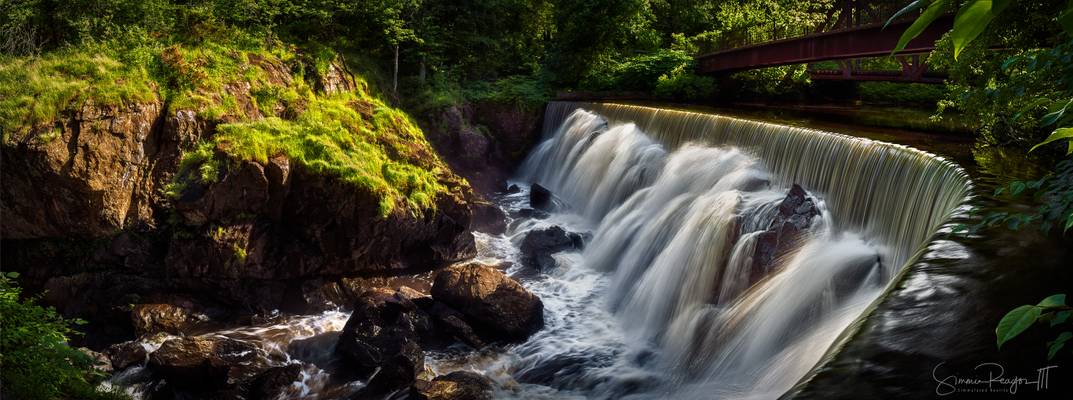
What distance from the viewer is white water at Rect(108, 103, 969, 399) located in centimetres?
877

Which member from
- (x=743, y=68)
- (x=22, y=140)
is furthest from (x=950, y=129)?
(x=22, y=140)

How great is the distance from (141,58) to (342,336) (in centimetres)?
828

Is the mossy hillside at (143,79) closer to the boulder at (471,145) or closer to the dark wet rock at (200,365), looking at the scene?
the dark wet rock at (200,365)

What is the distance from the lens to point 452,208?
617 inches

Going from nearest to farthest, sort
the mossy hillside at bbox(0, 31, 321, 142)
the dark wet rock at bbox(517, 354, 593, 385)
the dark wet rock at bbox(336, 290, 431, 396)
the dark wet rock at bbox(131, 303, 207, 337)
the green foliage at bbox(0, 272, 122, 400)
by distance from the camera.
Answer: the green foliage at bbox(0, 272, 122, 400)
the dark wet rock at bbox(336, 290, 431, 396)
the dark wet rock at bbox(517, 354, 593, 385)
the dark wet rock at bbox(131, 303, 207, 337)
the mossy hillside at bbox(0, 31, 321, 142)

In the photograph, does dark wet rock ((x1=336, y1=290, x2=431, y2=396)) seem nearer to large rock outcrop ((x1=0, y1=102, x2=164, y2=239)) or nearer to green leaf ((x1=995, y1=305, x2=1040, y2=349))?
large rock outcrop ((x1=0, y1=102, x2=164, y2=239))

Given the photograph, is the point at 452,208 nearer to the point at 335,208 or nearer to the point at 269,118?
the point at 335,208

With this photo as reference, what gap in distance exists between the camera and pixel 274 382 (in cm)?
980

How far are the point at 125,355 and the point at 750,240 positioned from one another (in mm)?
10374

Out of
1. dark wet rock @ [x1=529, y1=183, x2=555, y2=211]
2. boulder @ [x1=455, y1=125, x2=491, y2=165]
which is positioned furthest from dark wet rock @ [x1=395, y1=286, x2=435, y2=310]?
boulder @ [x1=455, y1=125, x2=491, y2=165]

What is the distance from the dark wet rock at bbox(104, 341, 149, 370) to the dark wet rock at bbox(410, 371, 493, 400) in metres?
4.89

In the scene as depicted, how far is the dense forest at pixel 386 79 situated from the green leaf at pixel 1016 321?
0.59 metres

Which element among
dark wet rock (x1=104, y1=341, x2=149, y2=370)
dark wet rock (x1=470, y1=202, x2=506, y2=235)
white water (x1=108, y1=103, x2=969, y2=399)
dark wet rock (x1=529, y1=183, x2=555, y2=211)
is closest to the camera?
white water (x1=108, y1=103, x2=969, y2=399)

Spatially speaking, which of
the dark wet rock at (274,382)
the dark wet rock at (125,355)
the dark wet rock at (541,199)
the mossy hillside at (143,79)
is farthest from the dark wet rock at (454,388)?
the dark wet rock at (541,199)
